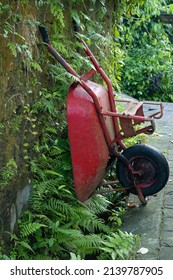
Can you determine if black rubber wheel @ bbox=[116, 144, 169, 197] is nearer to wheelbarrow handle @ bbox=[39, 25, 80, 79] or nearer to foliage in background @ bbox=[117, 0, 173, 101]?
wheelbarrow handle @ bbox=[39, 25, 80, 79]

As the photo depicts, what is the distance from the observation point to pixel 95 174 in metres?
4.41

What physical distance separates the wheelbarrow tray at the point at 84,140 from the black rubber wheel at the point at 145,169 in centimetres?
33

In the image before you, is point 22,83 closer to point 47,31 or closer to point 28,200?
point 47,31

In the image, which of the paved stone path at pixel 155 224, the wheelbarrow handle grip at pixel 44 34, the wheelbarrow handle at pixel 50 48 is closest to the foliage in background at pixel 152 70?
the paved stone path at pixel 155 224

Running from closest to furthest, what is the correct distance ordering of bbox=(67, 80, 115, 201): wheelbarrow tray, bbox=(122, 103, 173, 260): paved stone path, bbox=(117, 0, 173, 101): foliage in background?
1. bbox=(122, 103, 173, 260): paved stone path
2. bbox=(67, 80, 115, 201): wheelbarrow tray
3. bbox=(117, 0, 173, 101): foliage in background

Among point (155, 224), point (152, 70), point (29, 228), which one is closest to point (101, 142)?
point (155, 224)

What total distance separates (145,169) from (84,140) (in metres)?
0.78

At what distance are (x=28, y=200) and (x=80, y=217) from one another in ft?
1.48

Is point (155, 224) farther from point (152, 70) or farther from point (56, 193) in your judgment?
point (152, 70)

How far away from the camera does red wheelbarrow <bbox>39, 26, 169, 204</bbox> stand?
4180 millimetres

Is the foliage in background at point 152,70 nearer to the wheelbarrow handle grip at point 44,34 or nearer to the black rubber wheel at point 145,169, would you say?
the black rubber wheel at point 145,169

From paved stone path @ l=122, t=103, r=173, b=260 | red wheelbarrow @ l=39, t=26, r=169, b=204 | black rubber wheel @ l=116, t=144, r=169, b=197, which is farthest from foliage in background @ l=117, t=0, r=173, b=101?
black rubber wheel @ l=116, t=144, r=169, b=197

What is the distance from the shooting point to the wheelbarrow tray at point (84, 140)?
4.15 metres
